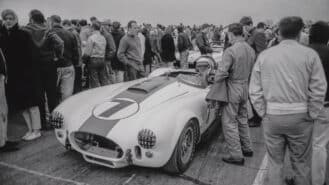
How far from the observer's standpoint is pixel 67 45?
5.58 meters

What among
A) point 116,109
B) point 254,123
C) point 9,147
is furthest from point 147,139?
point 254,123

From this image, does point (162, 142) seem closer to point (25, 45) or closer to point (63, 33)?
point (25, 45)

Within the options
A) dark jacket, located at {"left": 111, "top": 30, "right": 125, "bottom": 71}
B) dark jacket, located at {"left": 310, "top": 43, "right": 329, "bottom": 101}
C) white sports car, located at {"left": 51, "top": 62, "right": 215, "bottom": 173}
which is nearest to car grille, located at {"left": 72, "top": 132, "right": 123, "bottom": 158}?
white sports car, located at {"left": 51, "top": 62, "right": 215, "bottom": 173}

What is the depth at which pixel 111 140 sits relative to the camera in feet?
10.2

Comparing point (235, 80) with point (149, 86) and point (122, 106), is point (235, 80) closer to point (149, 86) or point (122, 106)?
point (149, 86)

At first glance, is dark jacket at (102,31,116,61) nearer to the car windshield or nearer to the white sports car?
the car windshield

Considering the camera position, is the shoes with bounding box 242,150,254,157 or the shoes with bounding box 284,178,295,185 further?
the shoes with bounding box 242,150,254,157

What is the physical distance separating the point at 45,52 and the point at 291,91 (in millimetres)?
3803

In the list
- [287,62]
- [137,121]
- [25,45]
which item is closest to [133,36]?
[25,45]

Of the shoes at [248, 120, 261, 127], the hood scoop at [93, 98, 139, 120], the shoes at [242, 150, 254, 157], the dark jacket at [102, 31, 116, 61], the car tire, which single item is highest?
the dark jacket at [102, 31, 116, 61]

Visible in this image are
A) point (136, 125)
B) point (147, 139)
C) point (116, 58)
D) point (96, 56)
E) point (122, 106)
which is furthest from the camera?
point (116, 58)

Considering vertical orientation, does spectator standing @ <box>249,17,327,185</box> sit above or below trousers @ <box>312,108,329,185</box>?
above

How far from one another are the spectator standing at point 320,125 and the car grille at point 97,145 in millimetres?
1953

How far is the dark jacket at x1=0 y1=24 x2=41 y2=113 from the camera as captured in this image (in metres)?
4.11
